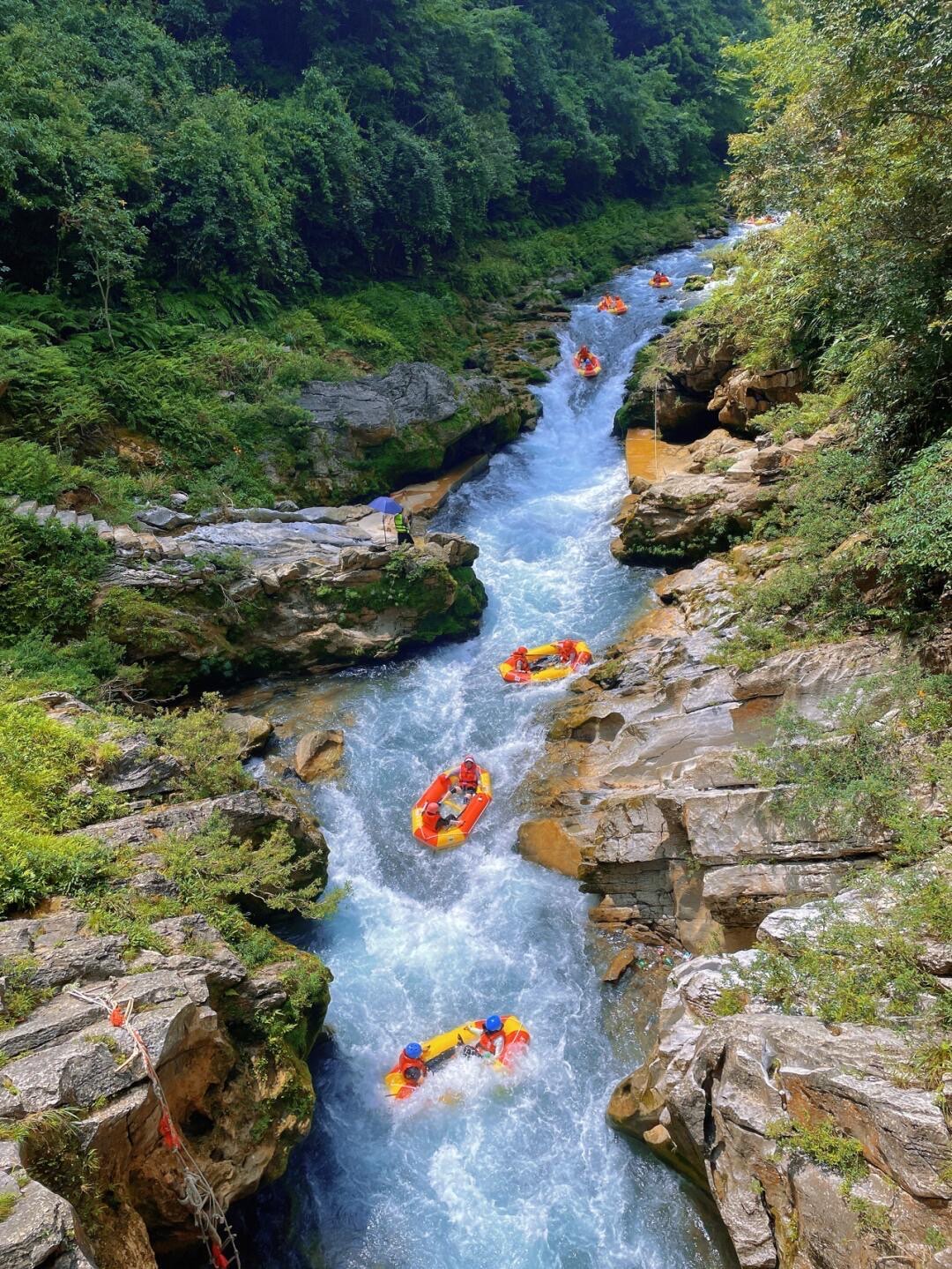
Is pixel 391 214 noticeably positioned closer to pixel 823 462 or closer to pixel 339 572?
pixel 339 572

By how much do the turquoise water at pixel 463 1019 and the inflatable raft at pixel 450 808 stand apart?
0.20m

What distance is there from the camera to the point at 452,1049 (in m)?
8.82

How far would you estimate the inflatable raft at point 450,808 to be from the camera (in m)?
11.5

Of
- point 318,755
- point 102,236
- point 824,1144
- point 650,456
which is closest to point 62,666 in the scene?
point 318,755

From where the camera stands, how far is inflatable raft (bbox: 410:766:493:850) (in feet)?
37.7

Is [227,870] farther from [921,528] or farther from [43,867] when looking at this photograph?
[921,528]

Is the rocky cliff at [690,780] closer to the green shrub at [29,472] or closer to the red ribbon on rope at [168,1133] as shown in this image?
the red ribbon on rope at [168,1133]

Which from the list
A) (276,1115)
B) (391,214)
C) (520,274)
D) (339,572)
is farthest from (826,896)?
(520,274)

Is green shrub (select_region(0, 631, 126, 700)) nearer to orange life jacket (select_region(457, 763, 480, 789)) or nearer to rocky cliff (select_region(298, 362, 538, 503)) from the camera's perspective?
orange life jacket (select_region(457, 763, 480, 789))

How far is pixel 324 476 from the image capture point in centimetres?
1828

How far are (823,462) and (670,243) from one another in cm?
2765

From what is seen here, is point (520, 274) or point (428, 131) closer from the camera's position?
point (428, 131)

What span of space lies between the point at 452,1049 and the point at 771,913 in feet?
13.7

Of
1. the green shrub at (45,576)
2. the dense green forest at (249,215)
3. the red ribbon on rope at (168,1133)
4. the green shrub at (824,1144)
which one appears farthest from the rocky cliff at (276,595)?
the green shrub at (824,1144)
